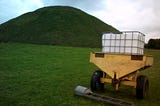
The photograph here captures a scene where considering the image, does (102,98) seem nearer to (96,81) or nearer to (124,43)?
(96,81)

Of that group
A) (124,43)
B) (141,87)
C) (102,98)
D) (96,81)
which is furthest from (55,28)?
(102,98)

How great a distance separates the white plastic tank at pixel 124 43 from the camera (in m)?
8.05

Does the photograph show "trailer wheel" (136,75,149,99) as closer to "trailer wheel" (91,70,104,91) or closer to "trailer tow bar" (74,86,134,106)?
"trailer tow bar" (74,86,134,106)

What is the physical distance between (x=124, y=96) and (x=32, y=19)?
60127 millimetres

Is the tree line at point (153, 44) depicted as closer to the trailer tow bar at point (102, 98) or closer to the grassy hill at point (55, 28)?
the grassy hill at point (55, 28)

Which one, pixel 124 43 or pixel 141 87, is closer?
pixel 141 87

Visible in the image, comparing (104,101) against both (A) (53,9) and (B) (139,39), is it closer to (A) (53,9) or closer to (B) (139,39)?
(B) (139,39)

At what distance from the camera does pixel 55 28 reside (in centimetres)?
5800

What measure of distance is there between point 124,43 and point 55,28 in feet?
166

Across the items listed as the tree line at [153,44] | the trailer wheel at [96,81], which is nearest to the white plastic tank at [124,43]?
the trailer wheel at [96,81]

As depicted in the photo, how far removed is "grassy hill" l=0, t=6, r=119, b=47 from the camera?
51406 millimetres

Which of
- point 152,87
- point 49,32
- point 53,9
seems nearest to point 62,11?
point 53,9

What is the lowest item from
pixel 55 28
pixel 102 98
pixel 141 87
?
pixel 102 98

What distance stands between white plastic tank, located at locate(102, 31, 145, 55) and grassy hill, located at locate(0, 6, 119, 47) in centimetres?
3905
